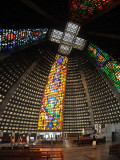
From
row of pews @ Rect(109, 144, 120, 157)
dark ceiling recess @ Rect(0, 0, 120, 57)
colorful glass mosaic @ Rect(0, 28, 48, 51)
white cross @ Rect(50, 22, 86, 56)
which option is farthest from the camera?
white cross @ Rect(50, 22, 86, 56)

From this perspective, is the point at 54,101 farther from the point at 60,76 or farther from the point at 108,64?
the point at 108,64

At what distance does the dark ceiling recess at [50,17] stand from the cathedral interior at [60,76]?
0.23 m

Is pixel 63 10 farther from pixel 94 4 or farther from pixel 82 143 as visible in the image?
pixel 82 143

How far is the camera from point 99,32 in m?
32.1

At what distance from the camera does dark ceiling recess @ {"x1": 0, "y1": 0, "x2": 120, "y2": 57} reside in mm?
20734

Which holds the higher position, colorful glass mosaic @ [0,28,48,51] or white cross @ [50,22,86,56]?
white cross @ [50,22,86,56]

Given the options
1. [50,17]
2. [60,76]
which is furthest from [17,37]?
[60,76]

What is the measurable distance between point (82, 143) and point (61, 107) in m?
25.7

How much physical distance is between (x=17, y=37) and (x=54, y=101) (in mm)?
22604

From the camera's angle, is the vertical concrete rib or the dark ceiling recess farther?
the vertical concrete rib

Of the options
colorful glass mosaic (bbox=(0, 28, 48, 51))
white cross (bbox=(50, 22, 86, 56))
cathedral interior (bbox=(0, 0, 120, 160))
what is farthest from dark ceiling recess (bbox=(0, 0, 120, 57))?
colorful glass mosaic (bbox=(0, 28, 48, 51))

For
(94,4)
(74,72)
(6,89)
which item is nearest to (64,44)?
(74,72)

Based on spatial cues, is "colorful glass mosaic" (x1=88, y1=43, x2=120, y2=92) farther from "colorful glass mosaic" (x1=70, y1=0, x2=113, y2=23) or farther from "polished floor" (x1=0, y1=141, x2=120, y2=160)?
"polished floor" (x1=0, y1=141, x2=120, y2=160)

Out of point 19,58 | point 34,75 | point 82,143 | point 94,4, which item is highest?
point 94,4
